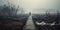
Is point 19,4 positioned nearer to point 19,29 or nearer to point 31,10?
point 31,10

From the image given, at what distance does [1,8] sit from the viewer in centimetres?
164

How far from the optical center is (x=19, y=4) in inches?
64.4

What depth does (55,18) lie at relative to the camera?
165 centimetres

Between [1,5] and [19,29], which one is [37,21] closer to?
[19,29]

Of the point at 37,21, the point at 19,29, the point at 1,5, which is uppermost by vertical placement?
the point at 1,5

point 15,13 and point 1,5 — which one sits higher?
point 1,5

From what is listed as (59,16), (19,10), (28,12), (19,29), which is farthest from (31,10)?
(59,16)

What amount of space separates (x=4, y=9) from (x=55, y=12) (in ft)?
2.69

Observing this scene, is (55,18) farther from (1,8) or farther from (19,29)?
(1,8)

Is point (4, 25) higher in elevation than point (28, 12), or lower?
lower

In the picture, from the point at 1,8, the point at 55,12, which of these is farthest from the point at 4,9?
the point at 55,12

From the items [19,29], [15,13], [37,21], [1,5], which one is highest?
[1,5]

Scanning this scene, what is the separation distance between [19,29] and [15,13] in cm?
26

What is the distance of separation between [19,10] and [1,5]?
0.98ft
